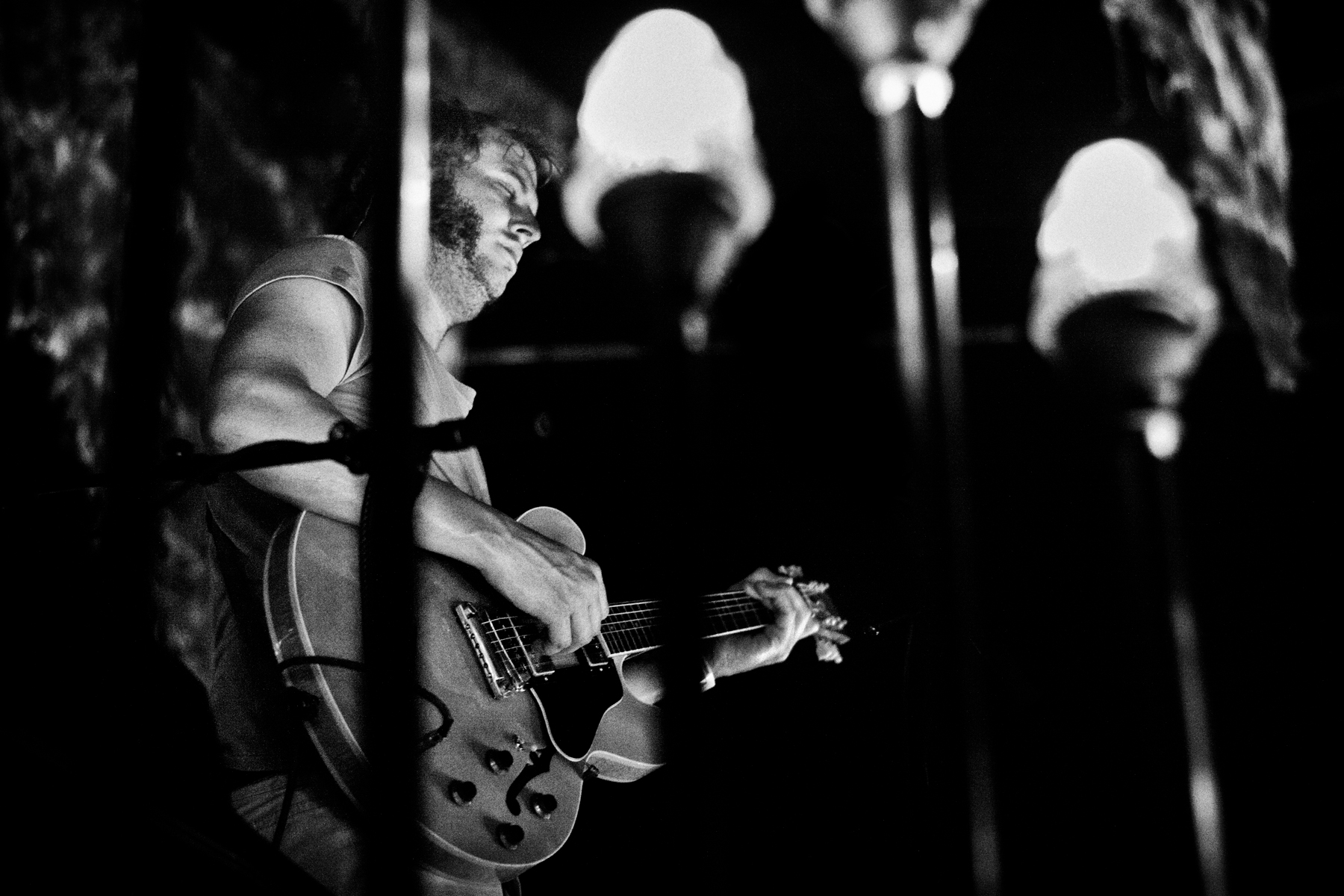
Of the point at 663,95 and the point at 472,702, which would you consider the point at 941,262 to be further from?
the point at 472,702

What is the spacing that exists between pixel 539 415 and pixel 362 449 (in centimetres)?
16

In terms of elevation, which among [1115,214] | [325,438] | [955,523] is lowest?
[955,523]

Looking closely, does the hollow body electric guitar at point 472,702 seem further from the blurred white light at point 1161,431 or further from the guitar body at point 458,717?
the blurred white light at point 1161,431

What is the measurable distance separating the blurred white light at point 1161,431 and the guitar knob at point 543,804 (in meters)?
0.74

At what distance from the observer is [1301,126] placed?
334 centimetres

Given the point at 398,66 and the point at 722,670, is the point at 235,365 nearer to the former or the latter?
the point at 398,66

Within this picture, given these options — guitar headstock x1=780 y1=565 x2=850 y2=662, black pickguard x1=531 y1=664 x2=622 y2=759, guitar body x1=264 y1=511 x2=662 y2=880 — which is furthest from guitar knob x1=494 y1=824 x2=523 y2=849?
guitar headstock x1=780 y1=565 x2=850 y2=662

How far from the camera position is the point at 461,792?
132cm

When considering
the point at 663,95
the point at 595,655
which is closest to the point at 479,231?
the point at 595,655

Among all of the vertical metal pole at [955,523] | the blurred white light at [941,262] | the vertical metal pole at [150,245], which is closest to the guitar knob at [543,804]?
the vertical metal pole at [955,523]

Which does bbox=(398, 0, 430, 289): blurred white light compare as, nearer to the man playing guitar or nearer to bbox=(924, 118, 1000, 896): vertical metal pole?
the man playing guitar

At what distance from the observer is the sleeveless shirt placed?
1.35 m

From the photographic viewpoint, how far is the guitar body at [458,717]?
4.19 ft

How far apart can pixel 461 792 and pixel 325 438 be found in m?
0.39
